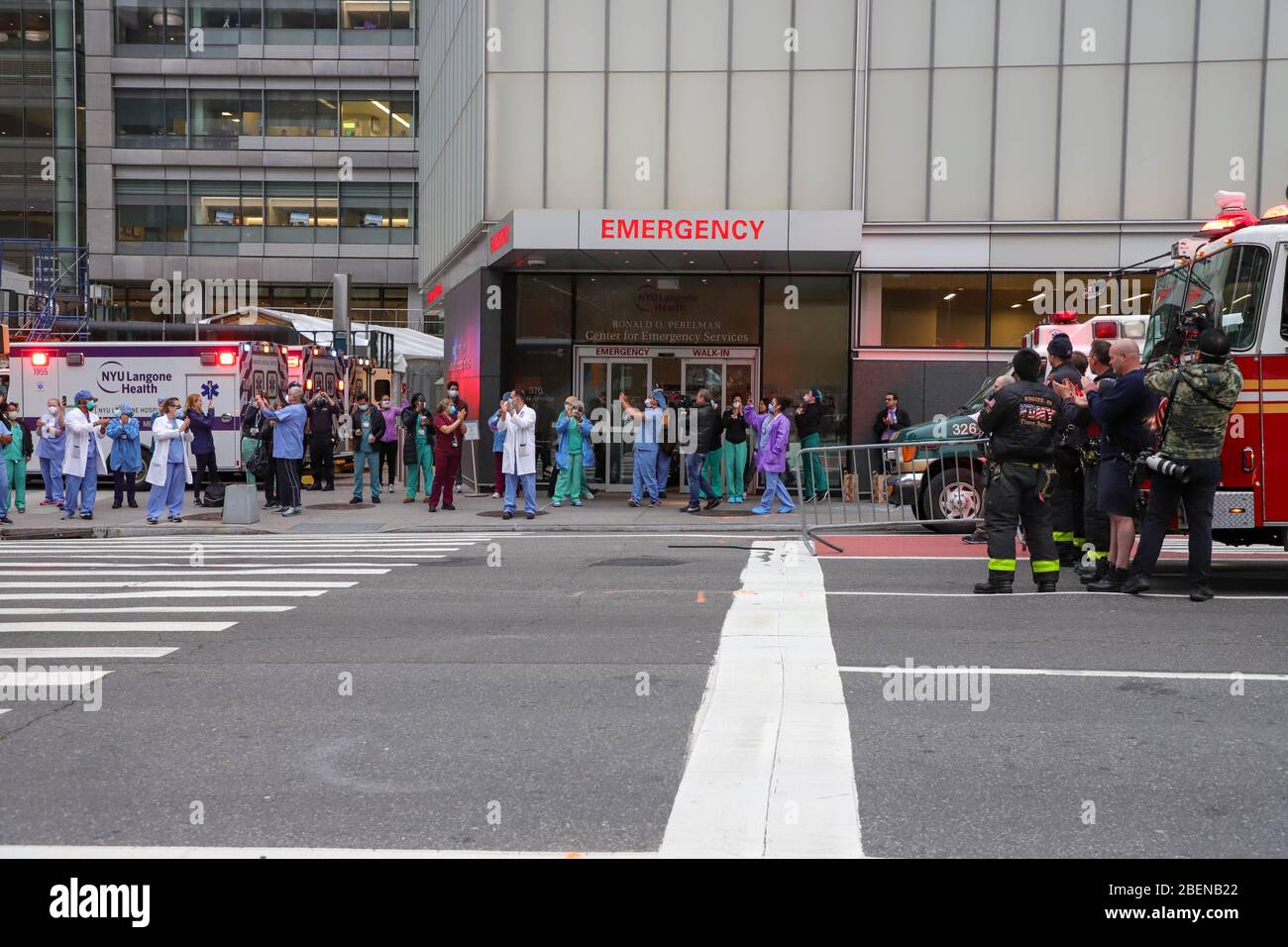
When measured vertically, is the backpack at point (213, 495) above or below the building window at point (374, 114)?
below

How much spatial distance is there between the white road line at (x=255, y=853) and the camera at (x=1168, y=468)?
663 centimetres

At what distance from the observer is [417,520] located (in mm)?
18734

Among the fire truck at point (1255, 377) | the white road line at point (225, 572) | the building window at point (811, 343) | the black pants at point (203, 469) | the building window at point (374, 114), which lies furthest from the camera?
the building window at point (374, 114)

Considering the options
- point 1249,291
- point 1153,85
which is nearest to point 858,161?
point 1153,85

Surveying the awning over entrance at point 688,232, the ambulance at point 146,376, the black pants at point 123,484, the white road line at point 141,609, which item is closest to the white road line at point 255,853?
the white road line at point 141,609

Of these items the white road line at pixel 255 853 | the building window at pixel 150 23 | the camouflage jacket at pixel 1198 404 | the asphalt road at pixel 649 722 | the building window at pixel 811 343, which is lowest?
the white road line at pixel 255 853

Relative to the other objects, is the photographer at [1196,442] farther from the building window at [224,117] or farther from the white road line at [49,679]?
the building window at [224,117]

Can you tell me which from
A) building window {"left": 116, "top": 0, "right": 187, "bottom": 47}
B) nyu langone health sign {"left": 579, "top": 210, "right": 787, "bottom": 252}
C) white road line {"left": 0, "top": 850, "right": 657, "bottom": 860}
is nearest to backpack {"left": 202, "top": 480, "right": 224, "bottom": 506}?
nyu langone health sign {"left": 579, "top": 210, "right": 787, "bottom": 252}

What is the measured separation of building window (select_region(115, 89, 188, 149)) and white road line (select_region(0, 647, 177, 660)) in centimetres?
5097

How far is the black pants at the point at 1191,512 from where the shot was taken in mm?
9578

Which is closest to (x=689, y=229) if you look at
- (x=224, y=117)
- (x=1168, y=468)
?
(x=1168, y=468)

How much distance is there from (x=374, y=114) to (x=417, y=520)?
39989 mm

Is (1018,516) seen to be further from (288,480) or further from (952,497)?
(288,480)
